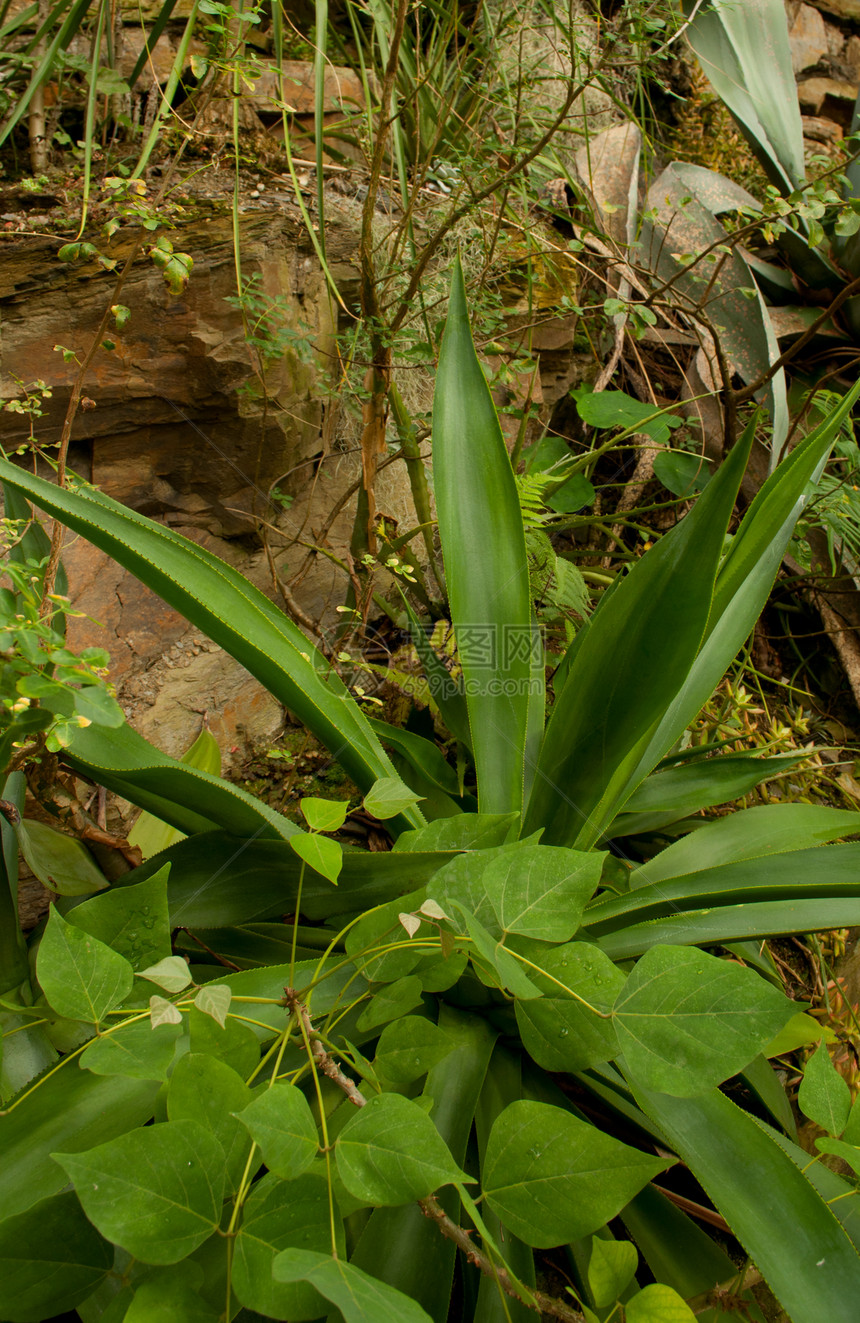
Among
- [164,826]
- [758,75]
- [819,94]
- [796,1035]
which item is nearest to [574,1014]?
[796,1035]

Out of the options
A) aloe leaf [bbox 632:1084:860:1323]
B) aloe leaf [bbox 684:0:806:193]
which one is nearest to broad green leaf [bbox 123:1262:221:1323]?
aloe leaf [bbox 632:1084:860:1323]

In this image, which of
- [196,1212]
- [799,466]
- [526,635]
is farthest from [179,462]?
[196,1212]

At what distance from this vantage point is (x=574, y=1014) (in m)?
0.53

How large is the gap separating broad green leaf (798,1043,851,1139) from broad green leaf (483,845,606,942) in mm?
246

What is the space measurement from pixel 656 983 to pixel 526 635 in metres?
0.50

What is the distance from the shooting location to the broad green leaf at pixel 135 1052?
1.46 ft

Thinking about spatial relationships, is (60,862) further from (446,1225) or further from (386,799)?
(446,1225)

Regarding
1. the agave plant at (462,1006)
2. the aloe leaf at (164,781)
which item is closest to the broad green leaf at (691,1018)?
the agave plant at (462,1006)

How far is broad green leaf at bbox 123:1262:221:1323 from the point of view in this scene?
410 millimetres

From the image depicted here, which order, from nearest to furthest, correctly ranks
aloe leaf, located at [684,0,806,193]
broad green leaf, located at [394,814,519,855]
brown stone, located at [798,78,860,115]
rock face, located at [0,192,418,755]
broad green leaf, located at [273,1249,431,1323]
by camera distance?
broad green leaf, located at [273,1249,431,1323] < broad green leaf, located at [394,814,519,855] < rock face, located at [0,192,418,755] < aloe leaf, located at [684,0,806,193] < brown stone, located at [798,78,860,115]

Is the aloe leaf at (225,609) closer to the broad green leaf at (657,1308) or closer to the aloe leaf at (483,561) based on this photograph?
the aloe leaf at (483,561)

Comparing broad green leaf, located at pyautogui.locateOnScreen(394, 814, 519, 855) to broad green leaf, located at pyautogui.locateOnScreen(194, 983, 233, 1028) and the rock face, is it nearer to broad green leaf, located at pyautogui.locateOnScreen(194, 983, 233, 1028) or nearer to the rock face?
broad green leaf, located at pyautogui.locateOnScreen(194, 983, 233, 1028)

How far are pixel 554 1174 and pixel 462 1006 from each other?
32 centimetres

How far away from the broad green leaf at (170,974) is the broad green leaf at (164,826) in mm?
521
